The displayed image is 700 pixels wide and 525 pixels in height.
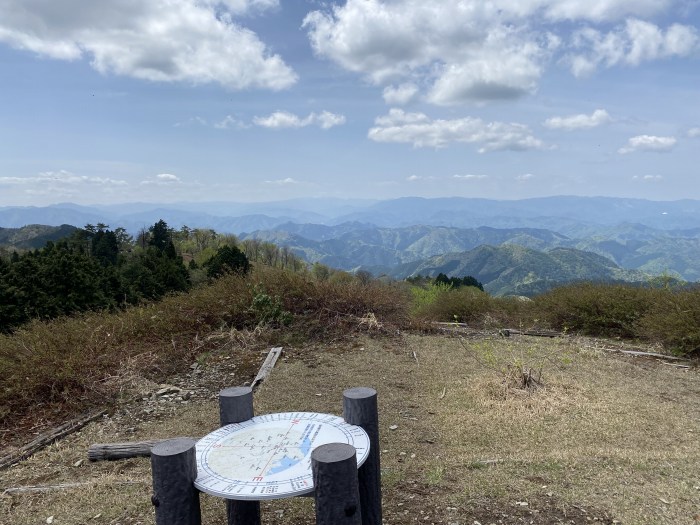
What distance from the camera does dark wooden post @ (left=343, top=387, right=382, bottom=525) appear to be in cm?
293

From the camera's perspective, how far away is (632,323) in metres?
10.9

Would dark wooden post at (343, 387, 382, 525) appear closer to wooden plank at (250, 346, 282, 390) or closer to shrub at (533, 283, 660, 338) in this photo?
wooden plank at (250, 346, 282, 390)

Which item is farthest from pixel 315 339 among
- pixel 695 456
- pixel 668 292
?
pixel 668 292

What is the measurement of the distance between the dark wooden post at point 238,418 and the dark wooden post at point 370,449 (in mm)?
737

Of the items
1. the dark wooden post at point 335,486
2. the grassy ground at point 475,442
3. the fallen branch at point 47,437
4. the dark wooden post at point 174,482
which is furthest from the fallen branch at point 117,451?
the dark wooden post at point 335,486

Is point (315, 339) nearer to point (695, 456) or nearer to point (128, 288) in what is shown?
point (695, 456)

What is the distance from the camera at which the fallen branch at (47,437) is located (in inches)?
201

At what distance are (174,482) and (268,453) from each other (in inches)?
22.1

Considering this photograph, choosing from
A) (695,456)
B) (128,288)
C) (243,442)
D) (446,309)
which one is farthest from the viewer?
(128,288)

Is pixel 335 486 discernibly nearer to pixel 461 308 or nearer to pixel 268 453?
pixel 268 453

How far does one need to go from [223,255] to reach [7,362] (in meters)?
31.1

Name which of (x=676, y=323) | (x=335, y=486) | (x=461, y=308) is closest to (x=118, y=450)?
(x=335, y=486)

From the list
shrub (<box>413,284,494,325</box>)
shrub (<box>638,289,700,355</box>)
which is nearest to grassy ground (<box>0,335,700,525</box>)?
shrub (<box>638,289,700,355</box>)

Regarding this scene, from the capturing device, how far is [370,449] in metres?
2.91
